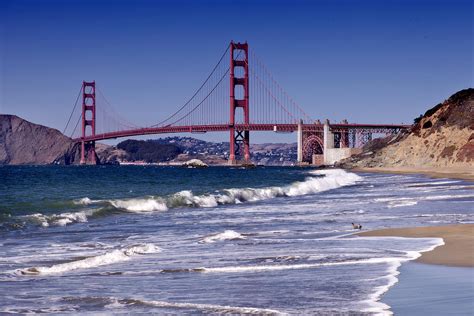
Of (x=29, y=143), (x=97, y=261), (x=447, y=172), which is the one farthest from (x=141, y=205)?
(x=29, y=143)

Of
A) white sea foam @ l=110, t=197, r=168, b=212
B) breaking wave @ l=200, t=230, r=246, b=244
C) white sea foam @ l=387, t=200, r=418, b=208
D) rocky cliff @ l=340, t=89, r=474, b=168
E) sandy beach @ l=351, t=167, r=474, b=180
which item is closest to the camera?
breaking wave @ l=200, t=230, r=246, b=244

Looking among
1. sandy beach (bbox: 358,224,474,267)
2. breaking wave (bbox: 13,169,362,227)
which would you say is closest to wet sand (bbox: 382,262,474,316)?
sandy beach (bbox: 358,224,474,267)

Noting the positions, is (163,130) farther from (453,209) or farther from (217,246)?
(217,246)

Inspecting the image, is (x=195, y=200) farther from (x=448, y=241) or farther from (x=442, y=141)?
(x=442, y=141)

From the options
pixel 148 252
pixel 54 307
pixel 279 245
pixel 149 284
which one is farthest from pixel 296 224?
pixel 54 307

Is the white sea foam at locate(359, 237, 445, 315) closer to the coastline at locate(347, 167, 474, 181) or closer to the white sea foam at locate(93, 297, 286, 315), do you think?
the white sea foam at locate(93, 297, 286, 315)

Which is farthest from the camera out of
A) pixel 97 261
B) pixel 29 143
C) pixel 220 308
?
pixel 29 143

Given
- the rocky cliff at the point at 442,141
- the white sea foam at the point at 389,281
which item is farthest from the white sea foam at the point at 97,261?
the rocky cliff at the point at 442,141
